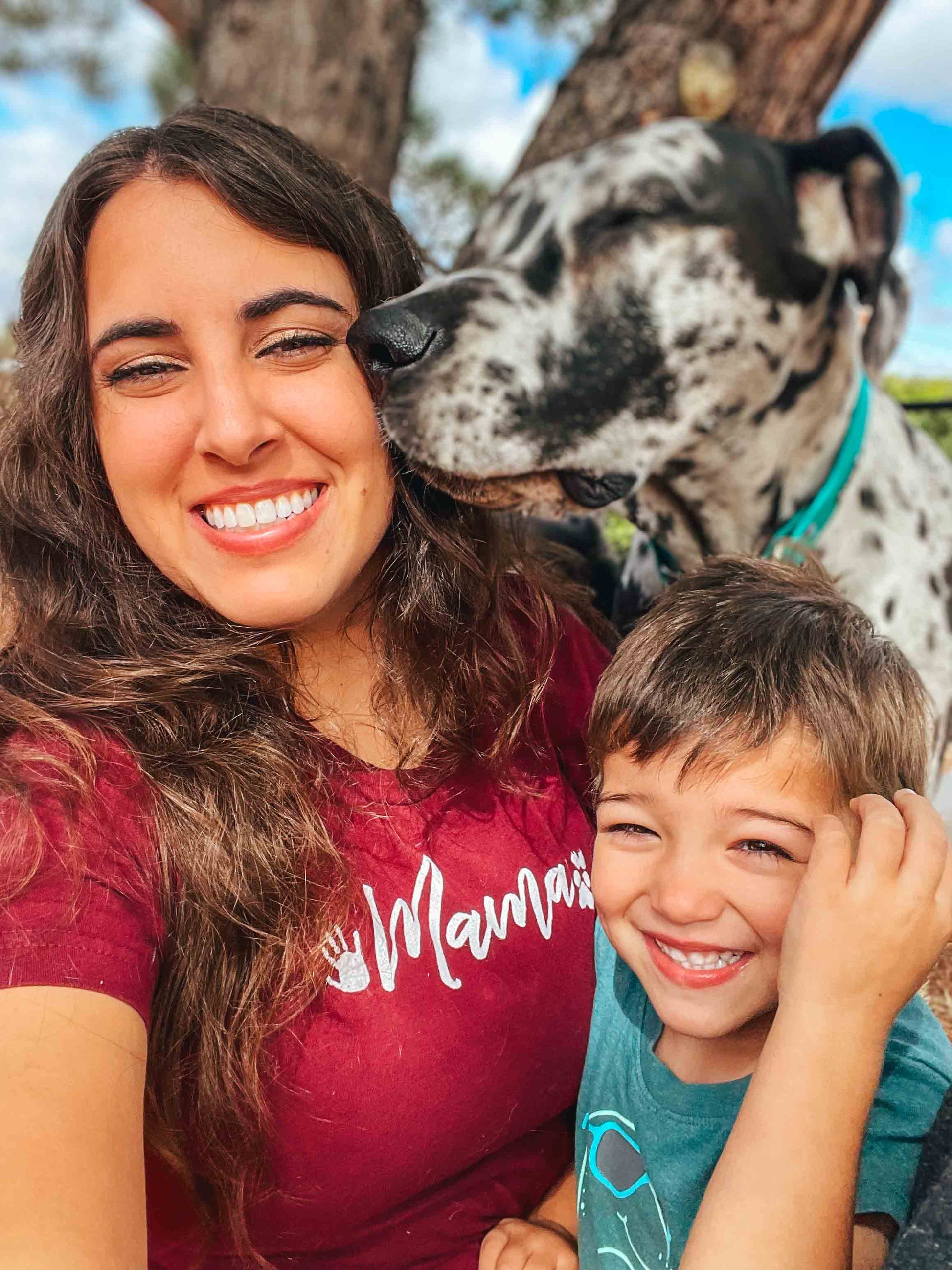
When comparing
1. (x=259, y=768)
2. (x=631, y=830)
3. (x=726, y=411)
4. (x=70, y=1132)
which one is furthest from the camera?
(x=726, y=411)

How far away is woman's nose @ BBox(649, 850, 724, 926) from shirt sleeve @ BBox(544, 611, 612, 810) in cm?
52

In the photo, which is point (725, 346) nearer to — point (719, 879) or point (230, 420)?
point (230, 420)

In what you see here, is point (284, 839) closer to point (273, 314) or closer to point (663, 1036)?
point (663, 1036)

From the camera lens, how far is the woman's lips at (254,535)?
5.65 feet

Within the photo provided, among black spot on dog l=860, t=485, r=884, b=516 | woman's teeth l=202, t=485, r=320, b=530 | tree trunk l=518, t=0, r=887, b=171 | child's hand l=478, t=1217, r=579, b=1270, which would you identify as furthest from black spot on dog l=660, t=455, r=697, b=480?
tree trunk l=518, t=0, r=887, b=171

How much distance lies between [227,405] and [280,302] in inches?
7.7

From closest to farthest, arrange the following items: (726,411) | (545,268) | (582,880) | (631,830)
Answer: (631,830) → (582,880) → (545,268) → (726,411)

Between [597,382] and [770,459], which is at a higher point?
[597,382]

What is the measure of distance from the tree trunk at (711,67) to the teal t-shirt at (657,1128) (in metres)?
3.88

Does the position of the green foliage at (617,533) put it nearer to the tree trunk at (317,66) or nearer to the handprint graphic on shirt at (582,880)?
the handprint graphic on shirt at (582,880)

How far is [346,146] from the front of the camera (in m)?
5.80

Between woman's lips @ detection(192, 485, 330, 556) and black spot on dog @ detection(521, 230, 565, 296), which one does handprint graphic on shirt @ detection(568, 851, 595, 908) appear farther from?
black spot on dog @ detection(521, 230, 565, 296)

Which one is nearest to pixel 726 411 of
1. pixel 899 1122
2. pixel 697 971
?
pixel 697 971

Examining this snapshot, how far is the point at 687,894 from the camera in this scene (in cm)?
140
